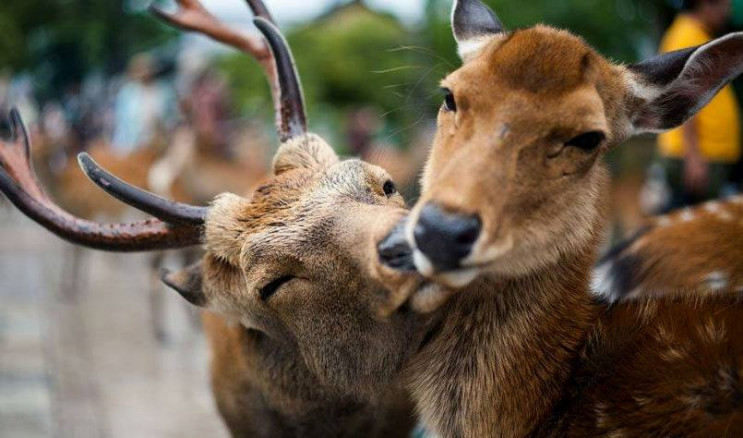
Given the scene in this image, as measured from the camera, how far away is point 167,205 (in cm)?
281

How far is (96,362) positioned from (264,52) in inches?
185

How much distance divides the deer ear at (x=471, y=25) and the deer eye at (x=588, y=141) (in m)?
0.61

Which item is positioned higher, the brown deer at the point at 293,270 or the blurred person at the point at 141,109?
the brown deer at the point at 293,270

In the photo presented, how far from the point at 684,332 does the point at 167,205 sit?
5.51ft

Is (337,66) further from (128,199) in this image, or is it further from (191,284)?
(128,199)

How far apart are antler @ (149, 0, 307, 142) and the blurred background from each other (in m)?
0.24

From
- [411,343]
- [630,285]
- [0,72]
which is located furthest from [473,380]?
[0,72]

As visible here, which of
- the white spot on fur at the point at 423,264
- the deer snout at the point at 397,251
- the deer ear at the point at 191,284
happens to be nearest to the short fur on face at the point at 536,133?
the white spot on fur at the point at 423,264

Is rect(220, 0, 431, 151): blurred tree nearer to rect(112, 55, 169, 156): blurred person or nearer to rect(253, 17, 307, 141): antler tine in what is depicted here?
rect(112, 55, 169, 156): blurred person

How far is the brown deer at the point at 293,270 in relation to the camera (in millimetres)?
2447

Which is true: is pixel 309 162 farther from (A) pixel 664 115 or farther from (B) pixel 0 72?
(B) pixel 0 72

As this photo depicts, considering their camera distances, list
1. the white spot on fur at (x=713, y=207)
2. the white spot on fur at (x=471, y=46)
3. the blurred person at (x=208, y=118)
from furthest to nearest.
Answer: the blurred person at (x=208, y=118)
the white spot on fur at (x=713, y=207)
the white spot on fur at (x=471, y=46)

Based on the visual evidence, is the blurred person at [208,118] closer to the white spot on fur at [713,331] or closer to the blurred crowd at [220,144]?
the blurred crowd at [220,144]

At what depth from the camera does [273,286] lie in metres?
2.58
